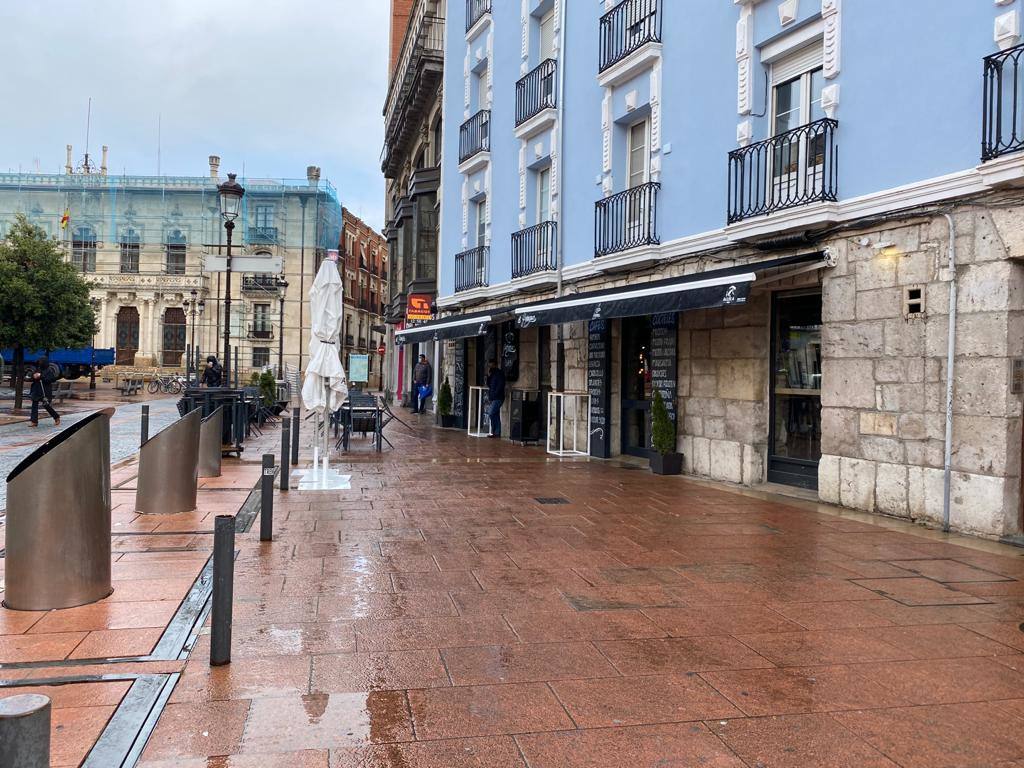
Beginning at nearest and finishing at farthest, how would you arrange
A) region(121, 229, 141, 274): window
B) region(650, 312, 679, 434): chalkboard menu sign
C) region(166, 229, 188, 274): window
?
region(650, 312, 679, 434): chalkboard menu sign < region(121, 229, 141, 274): window < region(166, 229, 188, 274): window

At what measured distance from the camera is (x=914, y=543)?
689 centimetres

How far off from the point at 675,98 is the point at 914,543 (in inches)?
293

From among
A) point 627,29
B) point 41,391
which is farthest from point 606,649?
point 41,391

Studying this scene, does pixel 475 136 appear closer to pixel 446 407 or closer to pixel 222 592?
pixel 446 407

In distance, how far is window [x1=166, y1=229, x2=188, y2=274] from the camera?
50.8 meters

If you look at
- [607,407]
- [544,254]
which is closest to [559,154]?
[544,254]

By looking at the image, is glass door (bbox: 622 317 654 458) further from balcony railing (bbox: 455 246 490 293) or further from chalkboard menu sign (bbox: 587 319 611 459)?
balcony railing (bbox: 455 246 490 293)

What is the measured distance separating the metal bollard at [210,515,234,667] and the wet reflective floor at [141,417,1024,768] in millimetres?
97

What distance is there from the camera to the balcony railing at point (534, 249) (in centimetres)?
1545

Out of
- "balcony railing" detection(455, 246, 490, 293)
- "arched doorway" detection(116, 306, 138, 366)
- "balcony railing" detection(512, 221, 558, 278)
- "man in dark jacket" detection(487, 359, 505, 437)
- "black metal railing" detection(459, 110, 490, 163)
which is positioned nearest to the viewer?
"balcony railing" detection(512, 221, 558, 278)

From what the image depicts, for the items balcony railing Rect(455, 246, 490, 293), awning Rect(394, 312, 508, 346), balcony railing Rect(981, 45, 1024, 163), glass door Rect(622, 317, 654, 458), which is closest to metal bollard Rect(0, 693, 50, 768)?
balcony railing Rect(981, 45, 1024, 163)

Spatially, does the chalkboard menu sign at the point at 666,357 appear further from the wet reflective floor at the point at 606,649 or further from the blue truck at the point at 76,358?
the blue truck at the point at 76,358

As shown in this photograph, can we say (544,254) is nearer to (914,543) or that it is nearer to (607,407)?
(607,407)

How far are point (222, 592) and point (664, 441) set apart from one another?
27.4 ft
